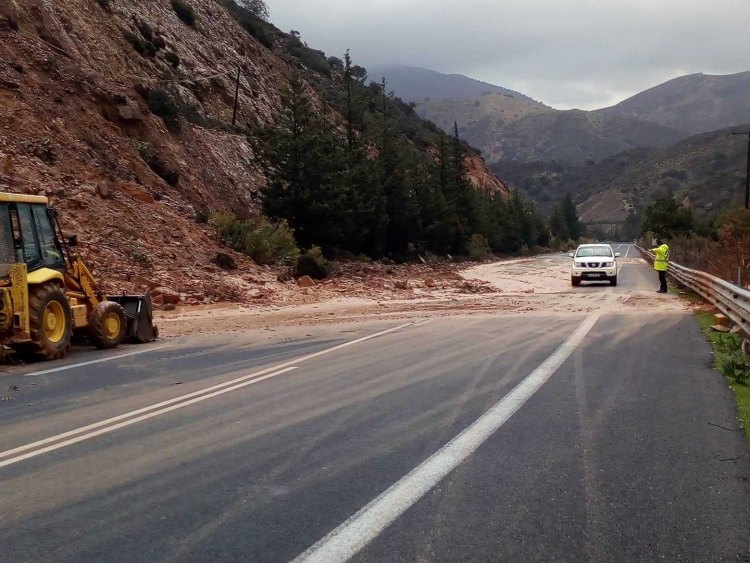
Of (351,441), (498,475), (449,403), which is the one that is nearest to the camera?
(498,475)

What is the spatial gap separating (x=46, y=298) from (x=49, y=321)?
0.50 metres

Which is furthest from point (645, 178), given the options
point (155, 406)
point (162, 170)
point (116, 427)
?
point (116, 427)

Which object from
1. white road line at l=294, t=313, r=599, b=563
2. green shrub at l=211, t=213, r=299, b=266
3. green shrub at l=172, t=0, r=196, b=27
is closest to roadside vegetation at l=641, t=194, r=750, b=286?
white road line at l=294, t=313, r=599, b=563

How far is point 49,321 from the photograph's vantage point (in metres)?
11.6

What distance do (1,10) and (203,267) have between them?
51.0 ft

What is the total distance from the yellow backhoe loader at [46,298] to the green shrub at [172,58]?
111ft

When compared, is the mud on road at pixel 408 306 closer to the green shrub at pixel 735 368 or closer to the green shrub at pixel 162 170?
the green shrub at pixel 735 368

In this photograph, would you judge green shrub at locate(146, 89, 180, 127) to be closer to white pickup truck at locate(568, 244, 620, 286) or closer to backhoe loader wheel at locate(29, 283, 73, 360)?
white pickup truck at locate(568, 244, 620, 286)

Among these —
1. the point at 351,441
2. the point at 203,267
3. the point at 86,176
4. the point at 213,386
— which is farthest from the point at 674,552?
the point at 86,176

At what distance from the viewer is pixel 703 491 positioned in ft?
16.3

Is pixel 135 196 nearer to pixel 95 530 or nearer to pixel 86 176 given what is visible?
pixel 86 176

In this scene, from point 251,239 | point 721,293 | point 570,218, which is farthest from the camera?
point 570,218

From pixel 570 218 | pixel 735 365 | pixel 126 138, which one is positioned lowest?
pixel 735 365

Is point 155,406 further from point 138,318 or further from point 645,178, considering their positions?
point 645,178
